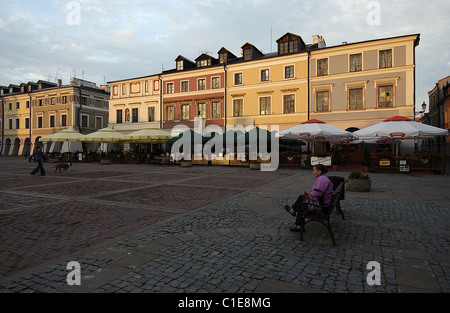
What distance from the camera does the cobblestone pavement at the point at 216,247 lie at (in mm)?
3352

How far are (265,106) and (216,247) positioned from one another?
26642 mm

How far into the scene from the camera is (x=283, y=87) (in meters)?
28.7

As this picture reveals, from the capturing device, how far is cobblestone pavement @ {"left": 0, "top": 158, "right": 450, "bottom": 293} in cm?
335

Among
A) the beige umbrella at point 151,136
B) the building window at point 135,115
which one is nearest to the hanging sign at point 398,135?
the beige umbrella at point 151,136

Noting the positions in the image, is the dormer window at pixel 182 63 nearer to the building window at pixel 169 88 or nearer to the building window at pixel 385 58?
the building window at pixel 169 88

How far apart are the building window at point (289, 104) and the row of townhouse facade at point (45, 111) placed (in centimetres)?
3454

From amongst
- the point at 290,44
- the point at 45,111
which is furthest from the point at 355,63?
the point at 45,111

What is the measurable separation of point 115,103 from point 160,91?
8.04 metres

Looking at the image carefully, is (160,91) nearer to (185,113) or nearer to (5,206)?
(185,113)

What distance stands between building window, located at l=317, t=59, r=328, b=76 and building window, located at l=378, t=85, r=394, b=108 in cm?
521

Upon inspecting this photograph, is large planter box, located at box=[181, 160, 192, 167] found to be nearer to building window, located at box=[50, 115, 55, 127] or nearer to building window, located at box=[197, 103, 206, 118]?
building window, located at box=[197, 103, 206, 118]

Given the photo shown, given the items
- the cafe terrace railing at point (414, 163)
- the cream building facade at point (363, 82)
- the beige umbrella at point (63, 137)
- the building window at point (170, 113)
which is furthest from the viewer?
the building window at point (170, 113)
